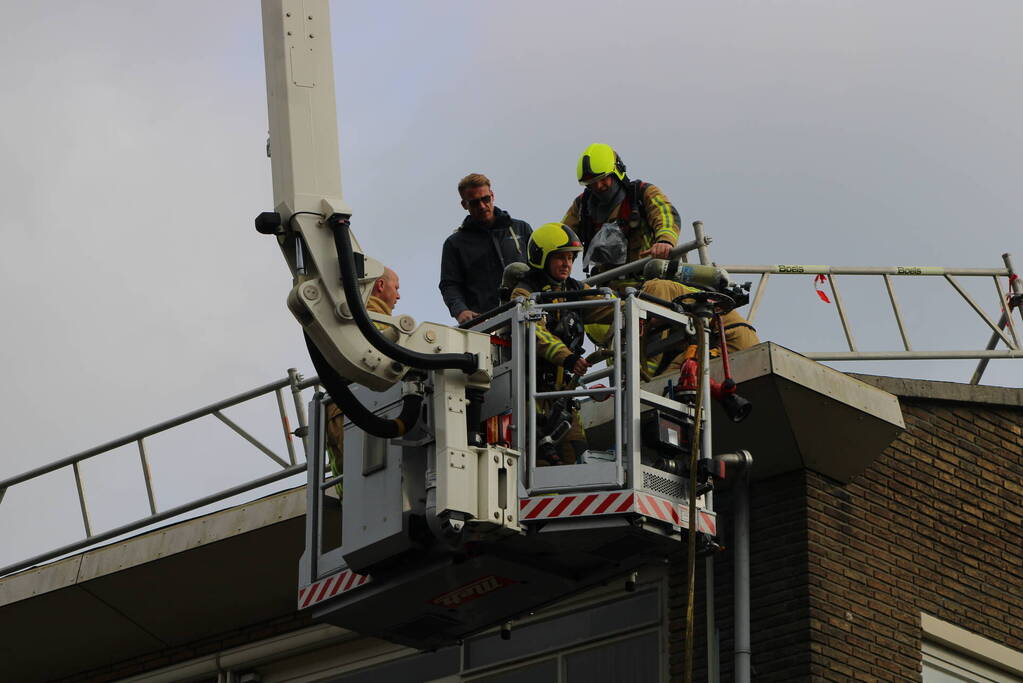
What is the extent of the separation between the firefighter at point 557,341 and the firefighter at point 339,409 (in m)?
0.74

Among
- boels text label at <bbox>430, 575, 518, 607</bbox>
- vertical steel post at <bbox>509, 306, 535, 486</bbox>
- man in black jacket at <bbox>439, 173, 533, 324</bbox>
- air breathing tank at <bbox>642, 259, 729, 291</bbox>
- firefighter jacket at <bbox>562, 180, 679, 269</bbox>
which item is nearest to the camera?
vertical steel post at <bbox>509, 306, 535, 486</bbox>

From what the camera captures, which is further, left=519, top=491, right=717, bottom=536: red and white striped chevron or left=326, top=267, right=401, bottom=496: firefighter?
left=326, top=267, right=401, bottom=496: firefighter

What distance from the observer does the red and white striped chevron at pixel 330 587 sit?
11375mm

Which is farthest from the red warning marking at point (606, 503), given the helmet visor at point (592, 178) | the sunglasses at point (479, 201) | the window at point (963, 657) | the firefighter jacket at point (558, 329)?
the window at point (963, 657)

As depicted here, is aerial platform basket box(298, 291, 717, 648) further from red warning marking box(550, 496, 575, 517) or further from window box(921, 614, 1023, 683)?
window box(921, 614, 1023, 683)

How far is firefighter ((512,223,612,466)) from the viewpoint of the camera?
10953mm

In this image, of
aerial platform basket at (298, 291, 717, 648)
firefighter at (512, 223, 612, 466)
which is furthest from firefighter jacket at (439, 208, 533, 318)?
aerial platform basket at (298, 291, 717, 648)

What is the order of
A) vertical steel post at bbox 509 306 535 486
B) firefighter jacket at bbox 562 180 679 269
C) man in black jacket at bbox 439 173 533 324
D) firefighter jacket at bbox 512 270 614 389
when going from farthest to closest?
1. man in black jacket at bbox 439 173 533 324
2. firefighter jacket at bbox 562 180 679 269
3. firefighter jacket at bbox 512 270 614 389
4. vertical steel post at bbox 509 306 535 486

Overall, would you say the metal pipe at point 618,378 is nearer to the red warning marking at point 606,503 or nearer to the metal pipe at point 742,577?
the red warning marking at point 606,503

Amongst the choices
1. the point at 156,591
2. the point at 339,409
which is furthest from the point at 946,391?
the point at 156,591

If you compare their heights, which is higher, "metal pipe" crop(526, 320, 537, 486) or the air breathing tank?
the air breathing tank

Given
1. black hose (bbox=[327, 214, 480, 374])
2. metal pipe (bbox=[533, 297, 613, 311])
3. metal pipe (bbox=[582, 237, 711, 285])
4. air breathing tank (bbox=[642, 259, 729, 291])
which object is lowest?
black hose (bbox=[327, 214, 480, 374])

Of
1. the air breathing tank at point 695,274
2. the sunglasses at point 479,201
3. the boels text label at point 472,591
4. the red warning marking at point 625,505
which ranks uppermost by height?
the sunglasses at point 479,201

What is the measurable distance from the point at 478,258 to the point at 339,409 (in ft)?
8.13
